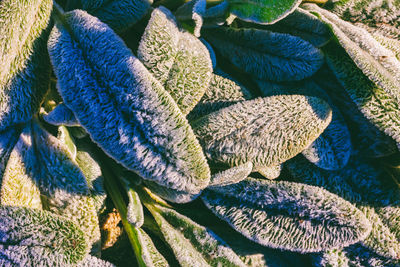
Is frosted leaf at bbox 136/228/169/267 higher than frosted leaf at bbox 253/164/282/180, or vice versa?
frosted leaf at bbox 253/164/282/180

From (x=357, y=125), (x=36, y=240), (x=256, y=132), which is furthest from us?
(x=357, y=125)

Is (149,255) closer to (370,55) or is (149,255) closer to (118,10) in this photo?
(118,10)

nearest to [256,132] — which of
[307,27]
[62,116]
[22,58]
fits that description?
[307,27]

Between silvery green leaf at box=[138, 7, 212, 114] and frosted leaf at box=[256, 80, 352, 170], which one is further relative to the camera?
frosted leaf at box=[256, 80, 352, 170]

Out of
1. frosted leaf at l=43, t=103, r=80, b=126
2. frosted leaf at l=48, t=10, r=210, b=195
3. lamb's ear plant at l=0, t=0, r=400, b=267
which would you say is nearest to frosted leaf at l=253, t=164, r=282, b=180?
lamb's ear plant at l=0, t=0, r=400, b=267

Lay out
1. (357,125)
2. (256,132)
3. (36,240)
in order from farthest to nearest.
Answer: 1. (357,125)
2. (256,132)
3. (36,240)

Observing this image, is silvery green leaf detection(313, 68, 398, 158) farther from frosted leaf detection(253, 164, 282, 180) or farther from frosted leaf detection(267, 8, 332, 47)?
frosted leaf detection(253, 164, 282, 180)
